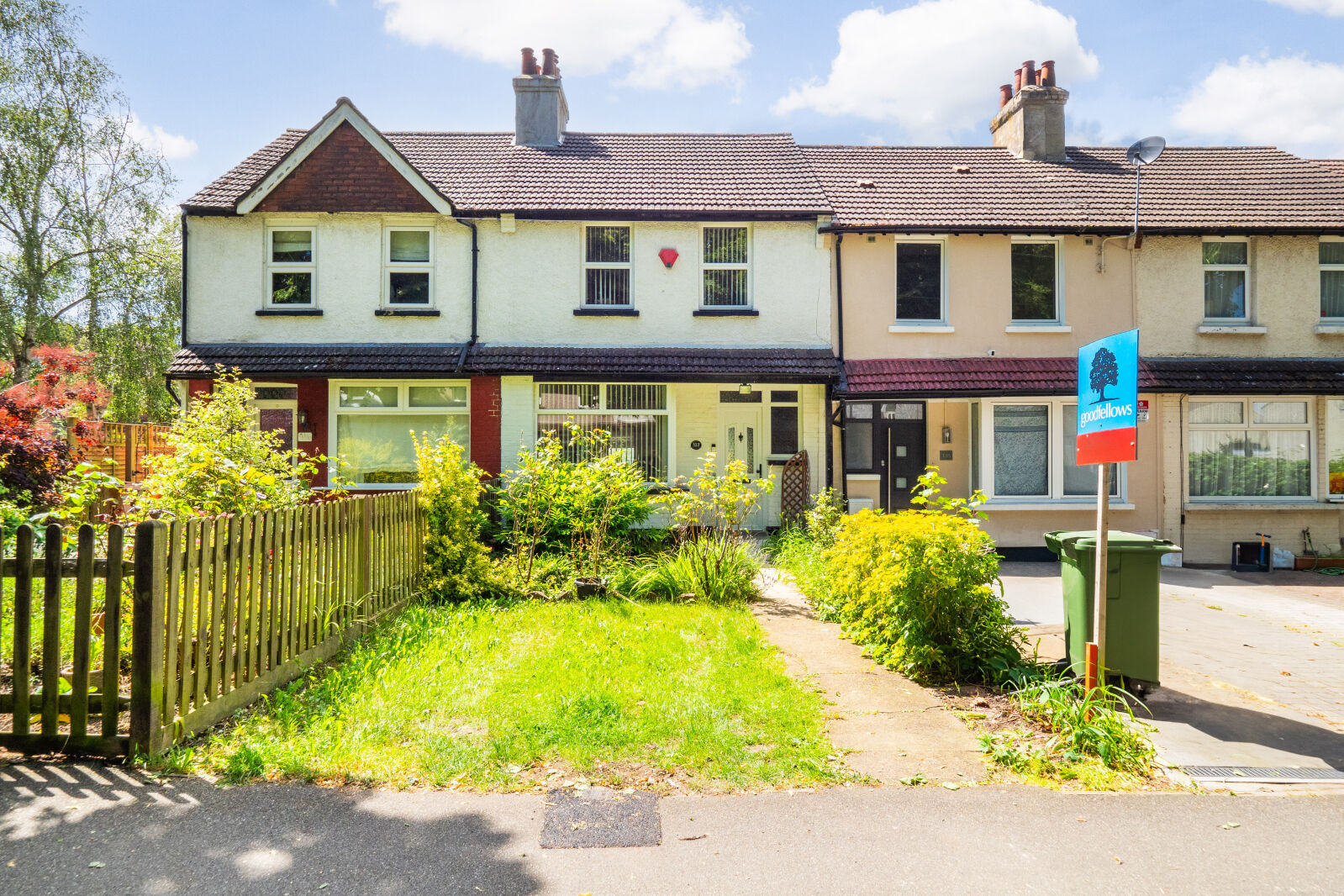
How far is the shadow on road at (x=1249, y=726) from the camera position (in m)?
4.62

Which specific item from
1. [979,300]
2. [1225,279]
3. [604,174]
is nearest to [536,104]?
[604,174]

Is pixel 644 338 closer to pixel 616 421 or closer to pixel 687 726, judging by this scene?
pixel 616 421

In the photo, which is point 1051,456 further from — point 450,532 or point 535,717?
point 535,717

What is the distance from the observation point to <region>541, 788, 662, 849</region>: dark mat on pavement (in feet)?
11.1

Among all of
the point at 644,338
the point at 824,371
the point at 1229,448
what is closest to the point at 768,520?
the point at 824,371

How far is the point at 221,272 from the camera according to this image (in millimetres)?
13625

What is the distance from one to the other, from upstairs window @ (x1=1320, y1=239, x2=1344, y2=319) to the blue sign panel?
13045 mm

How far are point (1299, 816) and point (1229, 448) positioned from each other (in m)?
12.0

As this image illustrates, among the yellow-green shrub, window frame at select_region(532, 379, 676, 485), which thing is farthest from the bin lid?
window frame at select_region(532, 379, 676, 485)

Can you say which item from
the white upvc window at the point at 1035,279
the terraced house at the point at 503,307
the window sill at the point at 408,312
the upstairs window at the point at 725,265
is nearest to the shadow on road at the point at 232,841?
the terraced house at the point at 503,307

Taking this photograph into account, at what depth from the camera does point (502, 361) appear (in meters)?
13.2

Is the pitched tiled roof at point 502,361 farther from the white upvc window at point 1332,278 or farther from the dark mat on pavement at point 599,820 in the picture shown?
the dark mat on pavement at point 599,820

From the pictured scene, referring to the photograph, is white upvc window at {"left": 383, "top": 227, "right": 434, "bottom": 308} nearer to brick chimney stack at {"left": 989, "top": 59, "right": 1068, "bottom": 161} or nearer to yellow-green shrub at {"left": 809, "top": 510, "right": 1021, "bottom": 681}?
yellow-green shrub at {"left": 809, "top": 510, "right": 1021, "bottom": 681}

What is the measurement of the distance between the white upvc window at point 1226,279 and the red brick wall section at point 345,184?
14.4 meters
